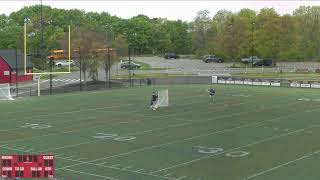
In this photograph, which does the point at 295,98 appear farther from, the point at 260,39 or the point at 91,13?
the point at 91,13

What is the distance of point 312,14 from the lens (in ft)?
352

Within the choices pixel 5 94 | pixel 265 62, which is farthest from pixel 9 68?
pixel 265 62

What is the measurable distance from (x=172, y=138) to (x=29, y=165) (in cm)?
1230

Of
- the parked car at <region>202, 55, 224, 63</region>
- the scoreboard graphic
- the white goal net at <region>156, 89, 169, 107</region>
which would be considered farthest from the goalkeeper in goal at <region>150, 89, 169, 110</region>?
the parked car at <region>202, 55, 224, 63</region>

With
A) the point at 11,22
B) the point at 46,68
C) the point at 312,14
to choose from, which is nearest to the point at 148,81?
the point at 46,68

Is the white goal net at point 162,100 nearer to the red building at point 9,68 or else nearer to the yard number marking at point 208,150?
the yard number marking at point 208,150

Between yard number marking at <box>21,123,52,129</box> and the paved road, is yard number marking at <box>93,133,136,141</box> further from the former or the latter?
the paved road

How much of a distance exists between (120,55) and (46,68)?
20471 mm

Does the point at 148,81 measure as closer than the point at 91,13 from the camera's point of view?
Yes

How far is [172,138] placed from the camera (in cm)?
2562

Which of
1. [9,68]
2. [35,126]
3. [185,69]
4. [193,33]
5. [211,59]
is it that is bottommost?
[35,126]

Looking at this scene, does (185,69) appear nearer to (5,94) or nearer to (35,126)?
(5,94)

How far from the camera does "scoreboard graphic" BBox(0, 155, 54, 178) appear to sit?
1399 centimetres

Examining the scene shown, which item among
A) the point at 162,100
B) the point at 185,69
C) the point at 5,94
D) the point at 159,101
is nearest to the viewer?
the point at 159,101
